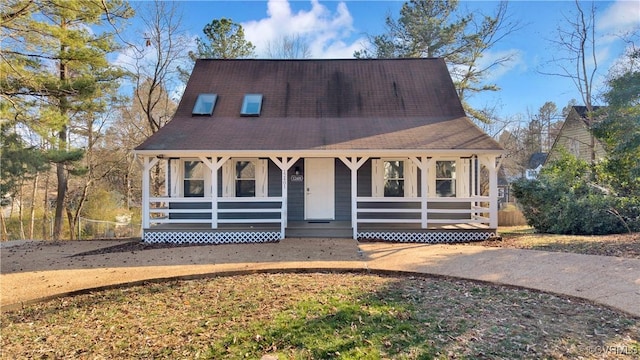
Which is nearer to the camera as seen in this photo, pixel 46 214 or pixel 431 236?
pixel 431 236

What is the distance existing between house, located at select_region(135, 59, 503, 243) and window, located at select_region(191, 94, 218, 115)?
37 mm

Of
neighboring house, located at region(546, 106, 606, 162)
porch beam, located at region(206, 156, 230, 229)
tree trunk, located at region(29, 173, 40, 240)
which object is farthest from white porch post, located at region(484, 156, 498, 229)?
tree trunk, located at region(29, 173, 40, 240)

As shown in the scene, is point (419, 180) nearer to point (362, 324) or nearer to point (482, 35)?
point (362, 324)

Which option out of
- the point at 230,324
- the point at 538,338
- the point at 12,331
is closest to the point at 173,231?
the point at 12,331

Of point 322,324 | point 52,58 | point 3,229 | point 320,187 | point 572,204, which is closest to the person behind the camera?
point 322,324

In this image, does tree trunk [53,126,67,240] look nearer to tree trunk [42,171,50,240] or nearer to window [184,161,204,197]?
tree trunk [42,171,50,240]

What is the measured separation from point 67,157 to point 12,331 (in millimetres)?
9105

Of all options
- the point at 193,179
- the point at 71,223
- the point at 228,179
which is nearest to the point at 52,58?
the point at 193,179

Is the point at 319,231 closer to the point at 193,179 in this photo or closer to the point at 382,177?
the point at 382,177

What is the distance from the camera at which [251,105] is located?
1208cm

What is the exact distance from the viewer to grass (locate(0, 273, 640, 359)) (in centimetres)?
347

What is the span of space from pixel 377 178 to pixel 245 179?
4205 millimetres

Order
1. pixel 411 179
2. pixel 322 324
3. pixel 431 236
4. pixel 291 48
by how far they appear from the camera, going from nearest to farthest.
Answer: pixel 322 324 < pixel 431 236 < pixel 411 179 < pixel 291 48

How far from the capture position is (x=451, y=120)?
1134 cm
